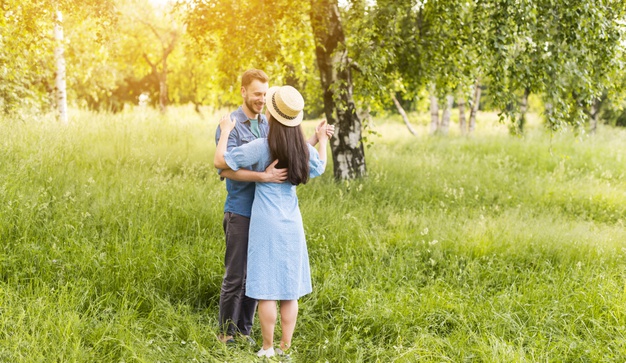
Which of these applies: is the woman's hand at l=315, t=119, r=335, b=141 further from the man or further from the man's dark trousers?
the man's dark trousers

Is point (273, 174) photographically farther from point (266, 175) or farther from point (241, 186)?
point (241, 186)

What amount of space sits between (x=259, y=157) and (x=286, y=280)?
0.94 m

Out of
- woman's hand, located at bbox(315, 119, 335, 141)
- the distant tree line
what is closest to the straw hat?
woman's hand, located at bbox(315, 119, 335, 141)

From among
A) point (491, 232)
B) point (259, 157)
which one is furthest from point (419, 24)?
point (259, 157)

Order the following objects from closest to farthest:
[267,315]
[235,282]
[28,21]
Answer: [267,315], [235,282], [28,21]

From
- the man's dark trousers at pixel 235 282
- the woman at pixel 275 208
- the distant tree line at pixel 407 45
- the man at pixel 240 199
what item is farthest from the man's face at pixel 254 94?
the distant tree line at pixel 407 45

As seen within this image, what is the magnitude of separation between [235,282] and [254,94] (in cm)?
154

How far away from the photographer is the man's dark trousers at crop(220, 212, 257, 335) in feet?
13.0

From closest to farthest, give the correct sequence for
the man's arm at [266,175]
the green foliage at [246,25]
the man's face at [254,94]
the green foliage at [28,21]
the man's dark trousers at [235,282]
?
the man's arm at [266,175] < the man's face at [254,94] < the man's dark trousers at [235,282] < the green foliage at [28,21] < the green foliage at [246,25]

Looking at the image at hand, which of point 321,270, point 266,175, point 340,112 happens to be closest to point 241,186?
point 266,175

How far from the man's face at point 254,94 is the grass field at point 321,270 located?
192cm

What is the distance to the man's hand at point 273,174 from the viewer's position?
360 cm

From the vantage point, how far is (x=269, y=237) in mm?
3643

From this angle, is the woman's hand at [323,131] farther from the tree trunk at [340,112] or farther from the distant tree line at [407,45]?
the tree trunk at [340,112]
